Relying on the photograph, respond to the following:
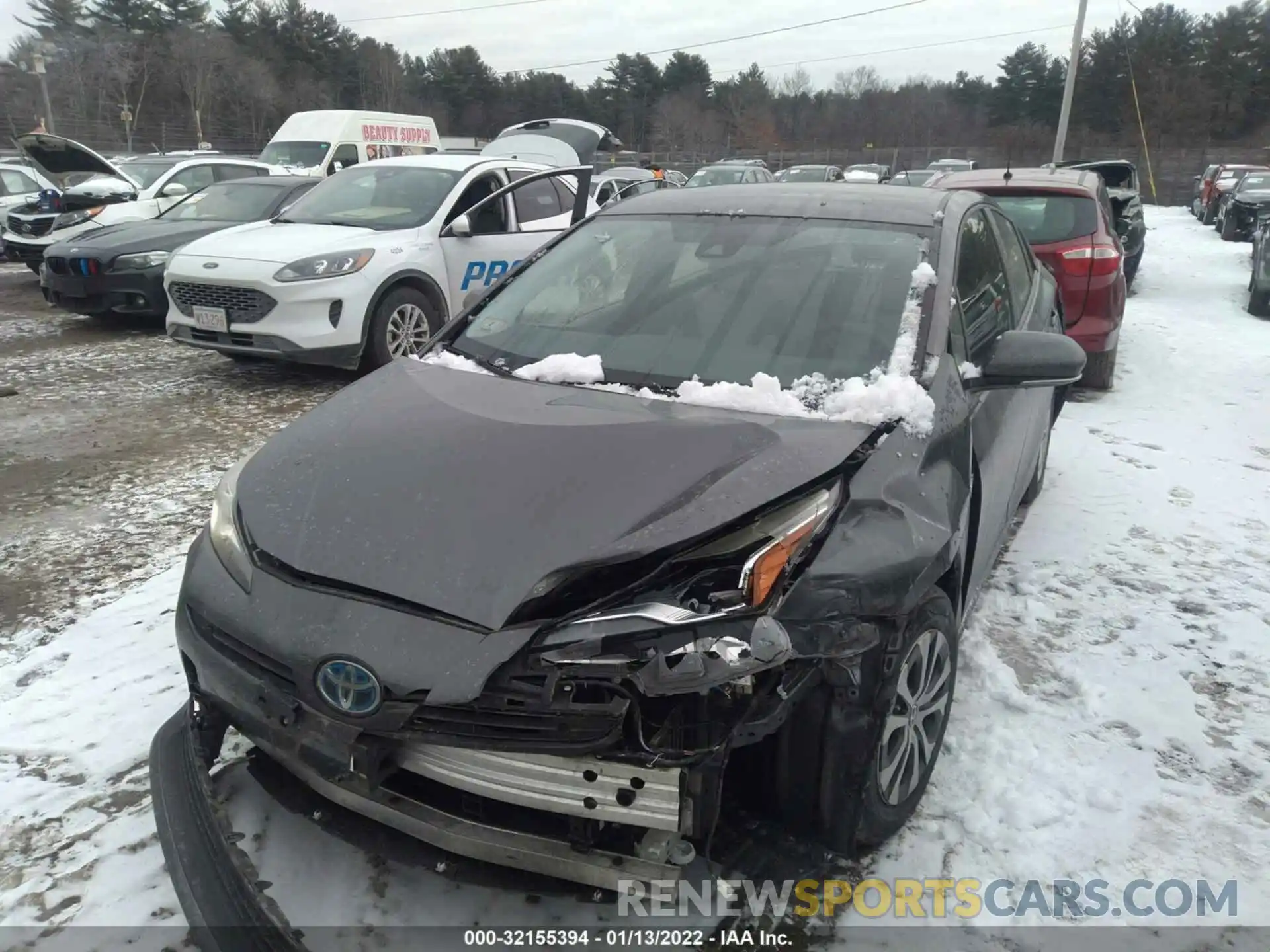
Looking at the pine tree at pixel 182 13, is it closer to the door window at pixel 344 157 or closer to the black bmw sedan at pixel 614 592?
the door window at pixel 344 157

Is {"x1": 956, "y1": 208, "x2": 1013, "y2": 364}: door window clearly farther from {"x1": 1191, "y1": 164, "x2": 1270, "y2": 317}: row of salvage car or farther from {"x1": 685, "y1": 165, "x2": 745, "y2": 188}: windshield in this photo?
{"x1": 685, "y1": 165, "x2": 745, "y2": 188}: windshield

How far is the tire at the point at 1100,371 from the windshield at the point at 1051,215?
909 millimetres

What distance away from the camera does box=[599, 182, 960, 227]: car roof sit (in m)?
3.05

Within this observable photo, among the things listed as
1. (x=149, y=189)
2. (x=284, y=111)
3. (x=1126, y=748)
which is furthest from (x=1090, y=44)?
(x=1126, y=748)

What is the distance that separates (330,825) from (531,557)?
776mm

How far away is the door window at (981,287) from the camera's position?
286 centimetres

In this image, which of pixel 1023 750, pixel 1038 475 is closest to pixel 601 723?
pixel 1023 750

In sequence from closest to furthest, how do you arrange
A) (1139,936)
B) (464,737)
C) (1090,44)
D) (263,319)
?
1. (464,737)
2. (1139,936)
3. (263,319)
4. (1090,44)

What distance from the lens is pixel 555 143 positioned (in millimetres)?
13508

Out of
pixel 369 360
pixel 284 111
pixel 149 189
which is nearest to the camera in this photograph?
pixel 369 360

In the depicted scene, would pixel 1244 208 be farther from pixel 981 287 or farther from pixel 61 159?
pixel 61 159

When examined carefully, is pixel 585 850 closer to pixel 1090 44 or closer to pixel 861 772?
pixel 861 772

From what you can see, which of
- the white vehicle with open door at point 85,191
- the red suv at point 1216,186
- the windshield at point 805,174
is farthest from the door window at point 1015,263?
the red suv at point 1216,186

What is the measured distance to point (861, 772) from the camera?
197 centimetres
